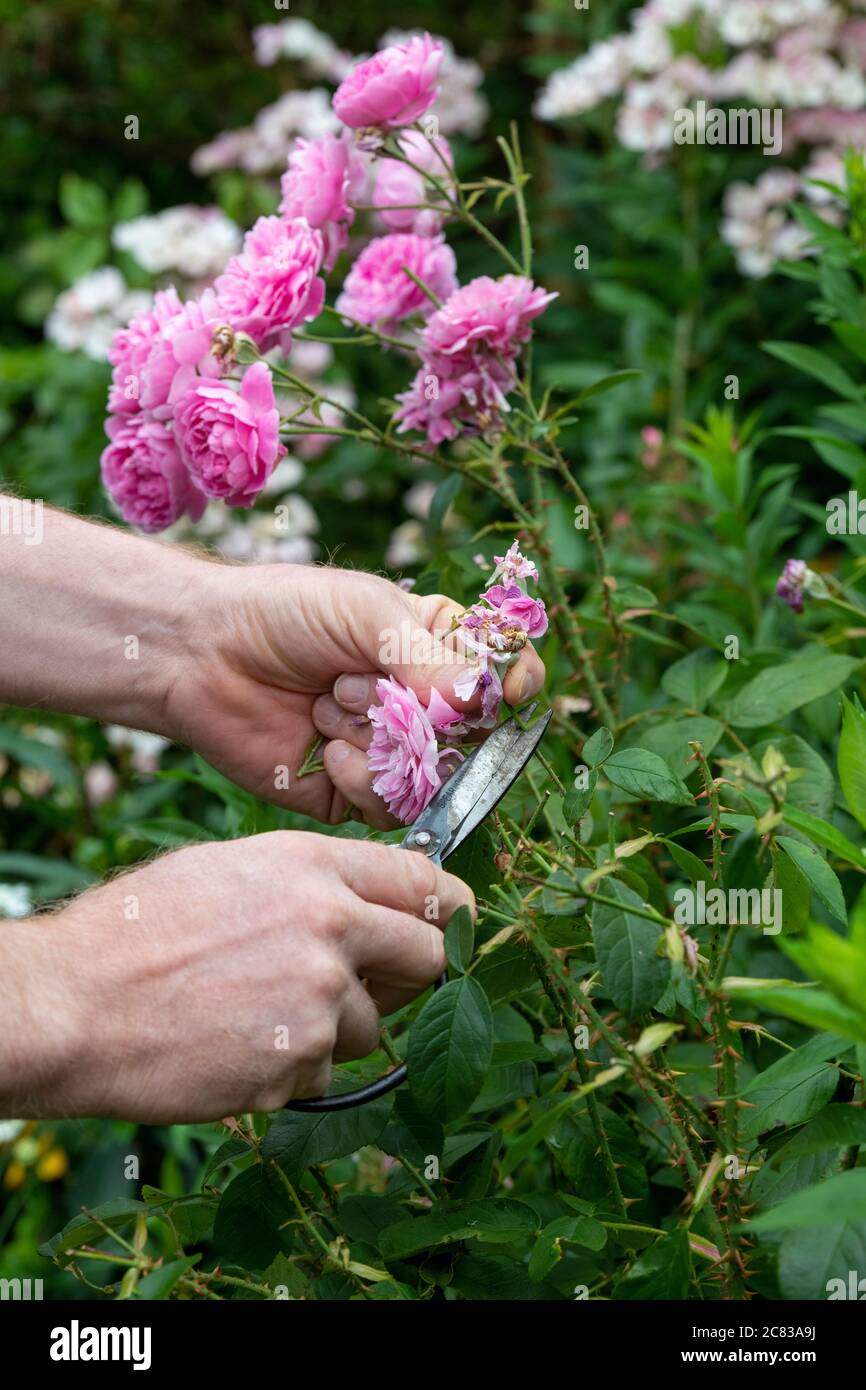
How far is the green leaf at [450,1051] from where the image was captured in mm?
830

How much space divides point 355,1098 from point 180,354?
654mm

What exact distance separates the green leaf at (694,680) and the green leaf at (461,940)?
1.41 feet

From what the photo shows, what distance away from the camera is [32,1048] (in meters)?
0.83

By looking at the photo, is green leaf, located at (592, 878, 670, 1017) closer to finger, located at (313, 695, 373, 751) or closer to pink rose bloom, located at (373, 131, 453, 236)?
finger, located at (313, 695, 373, 751)

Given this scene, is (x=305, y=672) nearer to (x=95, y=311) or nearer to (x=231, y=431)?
(x=231, y=431)

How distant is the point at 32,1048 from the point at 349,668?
1.42 ft

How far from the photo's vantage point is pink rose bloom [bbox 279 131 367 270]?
1.25 meters

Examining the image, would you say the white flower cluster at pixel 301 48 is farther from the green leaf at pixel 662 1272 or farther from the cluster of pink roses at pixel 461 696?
the green leaf at pixel 662 1272

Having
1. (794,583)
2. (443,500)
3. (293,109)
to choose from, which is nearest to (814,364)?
(794,583)

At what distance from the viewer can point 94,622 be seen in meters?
1.27

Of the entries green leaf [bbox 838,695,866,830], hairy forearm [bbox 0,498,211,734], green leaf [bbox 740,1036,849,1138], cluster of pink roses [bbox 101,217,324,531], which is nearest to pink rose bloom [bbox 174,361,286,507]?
cluster of pink roses [bbox 101,217,324,531]

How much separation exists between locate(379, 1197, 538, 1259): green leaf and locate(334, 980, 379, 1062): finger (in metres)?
0.12
